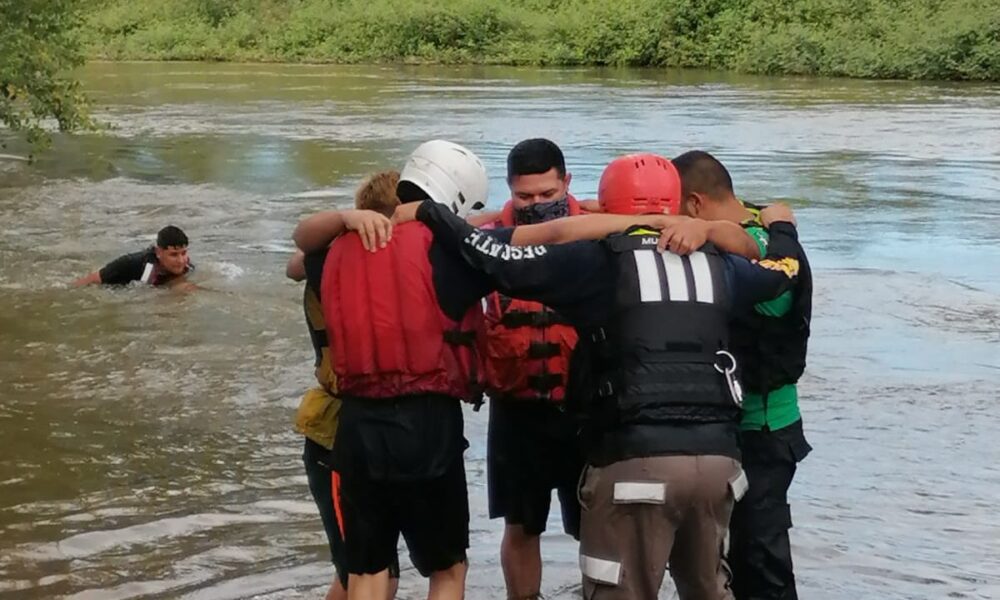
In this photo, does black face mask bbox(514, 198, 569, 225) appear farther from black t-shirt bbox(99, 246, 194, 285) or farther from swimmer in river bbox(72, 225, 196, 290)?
black t-shirt bbox(99, 246, 194, 285)

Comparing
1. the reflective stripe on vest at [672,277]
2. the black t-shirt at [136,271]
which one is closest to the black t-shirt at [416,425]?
the reflective stripe on vest at [672,277]

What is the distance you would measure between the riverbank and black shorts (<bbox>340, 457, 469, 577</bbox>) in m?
37.5

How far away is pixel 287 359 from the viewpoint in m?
10.3

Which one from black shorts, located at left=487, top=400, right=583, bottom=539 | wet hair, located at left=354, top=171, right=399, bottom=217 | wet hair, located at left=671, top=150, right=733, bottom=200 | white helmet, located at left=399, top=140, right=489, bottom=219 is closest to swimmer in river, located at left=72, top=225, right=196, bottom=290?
black shorts, located at left=487, top=400, right=583, bottom=539

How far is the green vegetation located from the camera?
46.9ft

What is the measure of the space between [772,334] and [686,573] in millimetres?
857

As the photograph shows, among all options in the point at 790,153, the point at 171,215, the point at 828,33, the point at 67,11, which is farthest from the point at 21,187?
the point at 828,33

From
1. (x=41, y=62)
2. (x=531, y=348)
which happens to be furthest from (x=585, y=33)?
(x=531, y=348)

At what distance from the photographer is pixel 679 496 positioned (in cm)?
413

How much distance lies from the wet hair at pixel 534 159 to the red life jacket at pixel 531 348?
13 centimetres

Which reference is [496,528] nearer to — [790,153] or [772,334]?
[772,334]

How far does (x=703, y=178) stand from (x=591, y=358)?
809mm

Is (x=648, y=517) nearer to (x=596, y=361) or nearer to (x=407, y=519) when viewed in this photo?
(x=596, y=361)

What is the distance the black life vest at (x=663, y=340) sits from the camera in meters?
4.12
